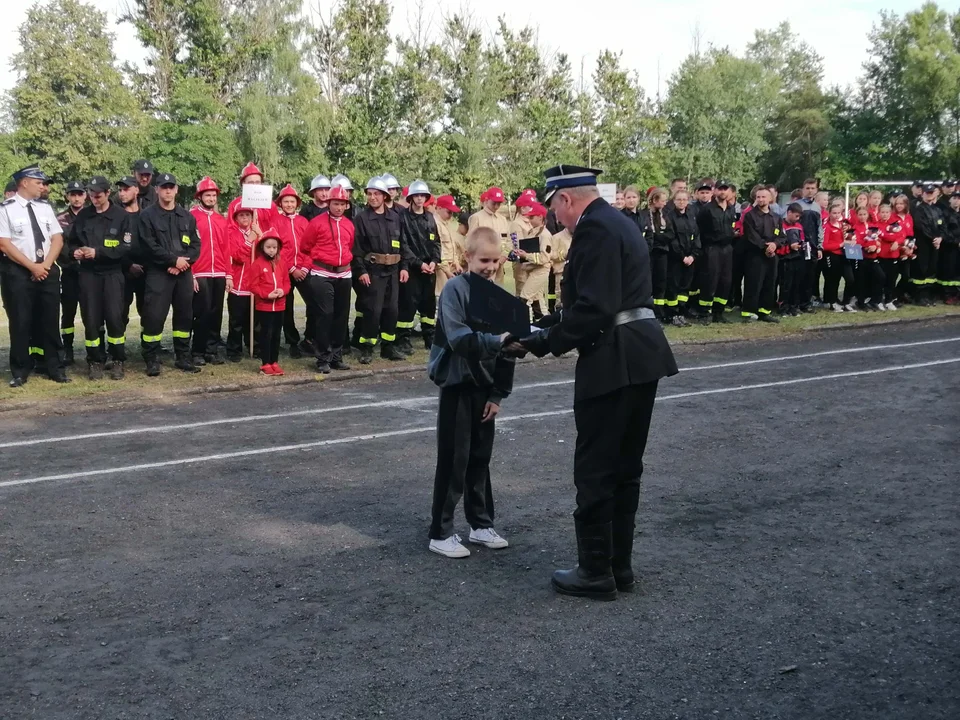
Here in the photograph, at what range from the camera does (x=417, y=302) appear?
14867 millimetres

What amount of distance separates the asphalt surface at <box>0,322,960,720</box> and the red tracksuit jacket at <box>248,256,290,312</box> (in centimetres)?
253

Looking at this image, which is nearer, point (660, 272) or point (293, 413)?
point (293, 413)

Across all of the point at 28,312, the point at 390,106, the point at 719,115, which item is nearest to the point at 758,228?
the point at 28,312

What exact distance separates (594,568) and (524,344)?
1.21 metres

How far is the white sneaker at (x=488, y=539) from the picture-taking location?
6328mm

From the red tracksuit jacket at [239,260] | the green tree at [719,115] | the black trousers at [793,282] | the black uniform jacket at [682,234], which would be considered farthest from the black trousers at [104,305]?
the green tree at [719,115]

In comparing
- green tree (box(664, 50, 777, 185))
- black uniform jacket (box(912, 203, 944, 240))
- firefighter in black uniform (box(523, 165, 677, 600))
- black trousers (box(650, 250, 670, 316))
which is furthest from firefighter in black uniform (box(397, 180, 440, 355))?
green tree (box(664, 50, 777, 185))

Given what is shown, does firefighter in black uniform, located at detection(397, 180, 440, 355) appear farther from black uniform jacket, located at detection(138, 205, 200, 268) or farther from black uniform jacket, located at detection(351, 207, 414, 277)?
black uniform jacket, located at detection(138, 205, 200, 268)

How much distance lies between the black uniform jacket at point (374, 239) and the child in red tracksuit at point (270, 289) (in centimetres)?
112

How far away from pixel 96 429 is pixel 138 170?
4939 mm

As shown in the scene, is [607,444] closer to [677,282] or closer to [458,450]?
[458,450]

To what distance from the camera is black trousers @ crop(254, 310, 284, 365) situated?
1257cm

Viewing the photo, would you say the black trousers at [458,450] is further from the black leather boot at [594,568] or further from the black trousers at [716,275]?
the black trousers at [716,275]

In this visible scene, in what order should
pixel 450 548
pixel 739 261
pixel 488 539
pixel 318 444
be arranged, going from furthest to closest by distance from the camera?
1. pixel 739 261
2. pixel 318 444
3. pixel 488 539
4. pixel 450 548
